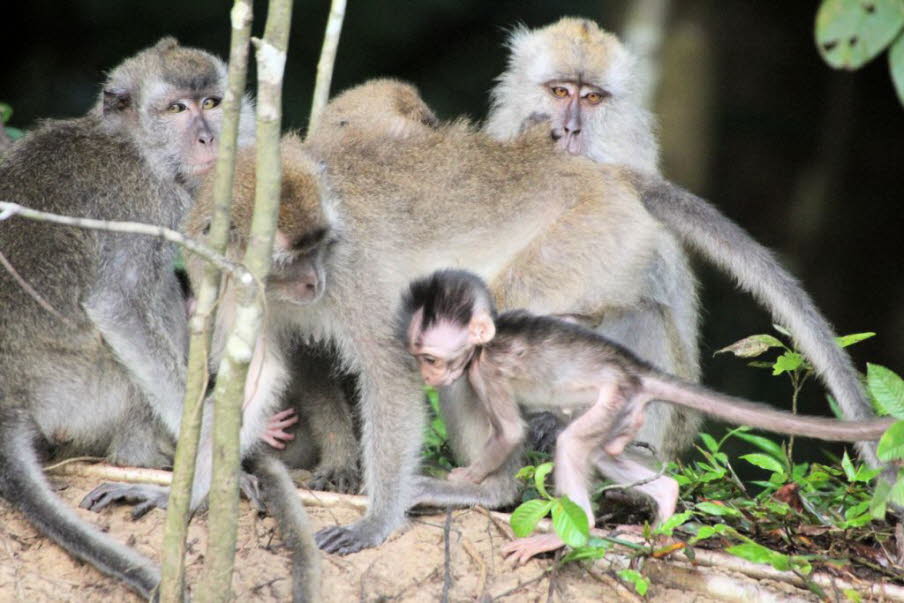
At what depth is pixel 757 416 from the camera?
4.44m

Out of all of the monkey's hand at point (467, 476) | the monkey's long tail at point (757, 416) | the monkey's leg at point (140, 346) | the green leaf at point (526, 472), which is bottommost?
the monkey's hand at point (467, 476)

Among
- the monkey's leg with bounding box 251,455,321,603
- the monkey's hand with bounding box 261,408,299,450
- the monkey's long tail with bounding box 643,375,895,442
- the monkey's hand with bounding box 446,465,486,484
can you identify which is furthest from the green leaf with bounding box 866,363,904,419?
the monkey's hand with bounding box 261,408,299,450

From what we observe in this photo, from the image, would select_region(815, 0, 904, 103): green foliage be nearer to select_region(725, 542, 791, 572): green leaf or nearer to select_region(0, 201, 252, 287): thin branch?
select_region(0, 201, 252, 287): thin branch

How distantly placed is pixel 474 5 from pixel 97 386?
6.18 m

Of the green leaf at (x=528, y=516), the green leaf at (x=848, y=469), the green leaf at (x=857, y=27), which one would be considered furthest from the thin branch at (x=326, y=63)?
the green leaf at (x=857, y=27)

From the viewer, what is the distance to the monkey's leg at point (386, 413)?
505cm

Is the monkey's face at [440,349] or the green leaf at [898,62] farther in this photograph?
the monkey's face at [440,349]

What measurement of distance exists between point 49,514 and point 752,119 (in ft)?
28.0

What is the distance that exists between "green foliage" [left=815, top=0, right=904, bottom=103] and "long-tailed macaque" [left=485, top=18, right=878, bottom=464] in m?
2.58

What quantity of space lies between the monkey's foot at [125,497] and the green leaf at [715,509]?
229 centimetres

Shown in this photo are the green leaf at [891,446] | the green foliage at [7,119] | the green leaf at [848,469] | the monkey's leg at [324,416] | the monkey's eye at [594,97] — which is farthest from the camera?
the monkey's eye at [594,97]

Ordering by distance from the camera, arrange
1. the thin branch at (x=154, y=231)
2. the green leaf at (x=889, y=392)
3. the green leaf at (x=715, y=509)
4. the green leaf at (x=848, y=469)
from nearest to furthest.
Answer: the thin branch at (x=154, y=231), the green leaf at (x=889, y=392), the green leaf at (x=715, y=509), the green leaf at (x=848, y=469)

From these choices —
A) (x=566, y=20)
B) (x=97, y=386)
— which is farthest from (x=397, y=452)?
(x=566, y=20)

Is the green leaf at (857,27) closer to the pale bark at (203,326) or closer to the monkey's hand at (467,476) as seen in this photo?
the pale bark at (203,326)
